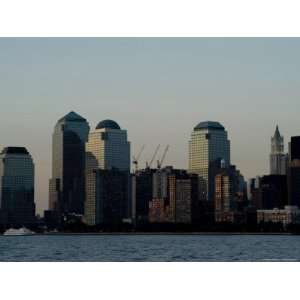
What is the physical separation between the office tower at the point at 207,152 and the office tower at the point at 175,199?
3.86ft

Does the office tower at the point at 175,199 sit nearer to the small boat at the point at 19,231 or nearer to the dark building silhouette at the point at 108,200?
the dark building silhouette at the point at 108,200

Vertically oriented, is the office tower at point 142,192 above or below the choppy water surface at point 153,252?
above

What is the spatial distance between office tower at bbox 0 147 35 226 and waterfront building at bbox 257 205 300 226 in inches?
856

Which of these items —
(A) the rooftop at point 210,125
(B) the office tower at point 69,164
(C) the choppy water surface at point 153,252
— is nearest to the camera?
(C) the choppy water surface at point 153,252

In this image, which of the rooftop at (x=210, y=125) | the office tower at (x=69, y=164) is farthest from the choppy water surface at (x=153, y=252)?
the office tower at (x=69, y=164)

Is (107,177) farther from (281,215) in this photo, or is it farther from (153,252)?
(153,252)

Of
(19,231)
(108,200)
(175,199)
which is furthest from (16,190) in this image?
(175,199)

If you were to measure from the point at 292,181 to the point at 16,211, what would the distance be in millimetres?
27040

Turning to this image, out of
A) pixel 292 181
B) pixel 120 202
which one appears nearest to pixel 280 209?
pixel 292 181

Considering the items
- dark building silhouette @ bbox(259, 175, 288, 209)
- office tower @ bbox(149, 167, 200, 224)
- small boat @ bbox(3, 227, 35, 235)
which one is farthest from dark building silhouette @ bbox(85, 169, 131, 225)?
dark building silhouette @ bbox(259, 175, 288, 209)

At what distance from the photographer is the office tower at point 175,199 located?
79.6 meters
